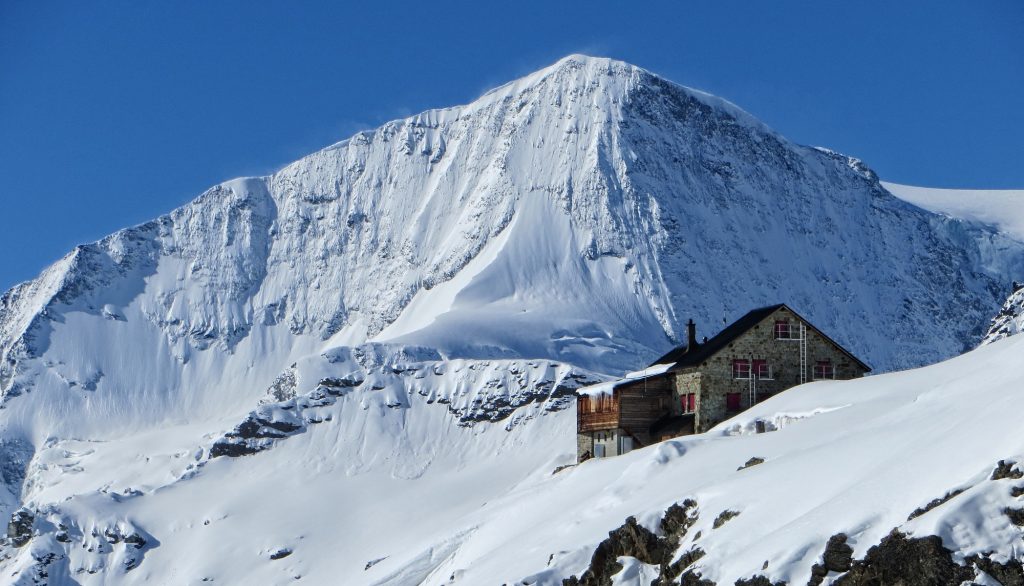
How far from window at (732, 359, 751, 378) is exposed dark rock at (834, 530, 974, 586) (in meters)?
40.6

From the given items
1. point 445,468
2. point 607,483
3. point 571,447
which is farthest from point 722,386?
point 445,468

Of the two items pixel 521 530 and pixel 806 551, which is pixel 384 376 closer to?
pixel 521 530

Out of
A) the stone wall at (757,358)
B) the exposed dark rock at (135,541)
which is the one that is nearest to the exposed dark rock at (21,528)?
the exposed dark rock at (135,541)

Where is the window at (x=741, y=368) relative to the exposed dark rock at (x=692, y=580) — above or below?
above

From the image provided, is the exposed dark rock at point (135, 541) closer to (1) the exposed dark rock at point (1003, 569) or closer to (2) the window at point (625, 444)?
(2) the window at point (625, 444)

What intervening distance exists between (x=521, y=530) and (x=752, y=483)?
609 inches

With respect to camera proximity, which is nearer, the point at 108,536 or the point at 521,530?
the point at 521,530

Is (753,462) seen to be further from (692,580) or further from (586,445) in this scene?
(586,445)

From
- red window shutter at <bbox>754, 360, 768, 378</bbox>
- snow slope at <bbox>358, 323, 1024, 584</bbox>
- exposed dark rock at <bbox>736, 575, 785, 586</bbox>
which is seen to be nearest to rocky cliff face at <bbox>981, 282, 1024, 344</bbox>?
red window shutter at <bbox>754, 360, 768, 378</bbox>

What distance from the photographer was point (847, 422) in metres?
51.1

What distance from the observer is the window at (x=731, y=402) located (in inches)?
2872

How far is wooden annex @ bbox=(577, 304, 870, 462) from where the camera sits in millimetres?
73188

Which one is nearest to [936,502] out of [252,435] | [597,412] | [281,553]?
[597,412]

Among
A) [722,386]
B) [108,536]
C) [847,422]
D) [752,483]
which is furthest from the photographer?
[108,536]
